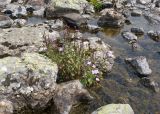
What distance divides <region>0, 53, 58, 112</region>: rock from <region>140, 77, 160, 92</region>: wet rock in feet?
10.5

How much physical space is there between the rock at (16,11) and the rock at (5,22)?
881 millimetres

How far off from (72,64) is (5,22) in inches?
218

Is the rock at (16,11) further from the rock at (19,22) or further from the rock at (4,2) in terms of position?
the rock at (19,22)

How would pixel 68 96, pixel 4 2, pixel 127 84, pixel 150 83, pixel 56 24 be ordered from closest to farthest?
1. pixel 68 96
2. pixel 150 83
3. pixel 127 84
4. pixel 56 24
5. pixel 4 2

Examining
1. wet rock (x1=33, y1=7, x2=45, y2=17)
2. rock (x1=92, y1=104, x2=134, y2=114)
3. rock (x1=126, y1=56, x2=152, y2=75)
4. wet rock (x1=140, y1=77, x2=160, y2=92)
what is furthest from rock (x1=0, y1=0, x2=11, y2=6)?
rock (x1=92, y1=104, x2=134, y2=114)

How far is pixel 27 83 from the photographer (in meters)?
8.08

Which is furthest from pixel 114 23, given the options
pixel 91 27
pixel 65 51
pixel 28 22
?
pixel 65 51

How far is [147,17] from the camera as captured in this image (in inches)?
637

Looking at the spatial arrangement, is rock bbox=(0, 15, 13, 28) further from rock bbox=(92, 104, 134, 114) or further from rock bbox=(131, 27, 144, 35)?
rock bbox=(92, 104, 134, 114)

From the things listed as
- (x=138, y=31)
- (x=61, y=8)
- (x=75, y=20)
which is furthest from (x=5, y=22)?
(x=138, y=31)

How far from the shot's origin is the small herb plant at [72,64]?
968cm

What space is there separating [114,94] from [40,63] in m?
2.55

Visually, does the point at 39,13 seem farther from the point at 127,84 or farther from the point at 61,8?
the point at 127,84

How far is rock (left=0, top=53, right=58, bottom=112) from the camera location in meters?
Answer: 7.98
